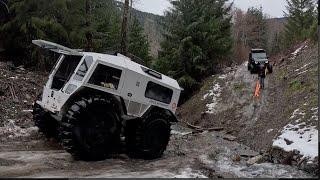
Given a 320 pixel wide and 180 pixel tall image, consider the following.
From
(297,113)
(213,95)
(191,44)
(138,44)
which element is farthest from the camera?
(138,44)

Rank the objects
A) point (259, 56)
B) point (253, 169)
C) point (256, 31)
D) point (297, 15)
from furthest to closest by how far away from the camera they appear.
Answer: point (256, 31), point (297, 15), point (259, 56), point (253, 169)

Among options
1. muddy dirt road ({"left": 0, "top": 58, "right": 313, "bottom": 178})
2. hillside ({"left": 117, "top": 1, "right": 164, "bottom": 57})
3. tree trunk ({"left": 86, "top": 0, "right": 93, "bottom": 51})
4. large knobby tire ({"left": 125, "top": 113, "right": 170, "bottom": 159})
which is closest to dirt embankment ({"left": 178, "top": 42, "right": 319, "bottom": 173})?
muddy dirt road ({"left": 0, "top": 58, "right": 313, "bottom": 178})

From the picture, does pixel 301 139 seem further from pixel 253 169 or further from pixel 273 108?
pixel 273 108

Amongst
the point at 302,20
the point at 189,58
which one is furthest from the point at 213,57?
the point at 302,20

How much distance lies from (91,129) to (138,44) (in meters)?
25.2

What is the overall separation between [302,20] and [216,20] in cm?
2735

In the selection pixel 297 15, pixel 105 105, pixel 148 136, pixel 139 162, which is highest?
pixel 297 15

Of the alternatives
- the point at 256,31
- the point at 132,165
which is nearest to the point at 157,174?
the point at 132,165

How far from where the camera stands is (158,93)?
1448 centimetres

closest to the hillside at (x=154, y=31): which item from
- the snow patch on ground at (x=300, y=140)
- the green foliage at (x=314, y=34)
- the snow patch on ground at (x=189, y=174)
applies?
the green foliage at (x=314, y=34)

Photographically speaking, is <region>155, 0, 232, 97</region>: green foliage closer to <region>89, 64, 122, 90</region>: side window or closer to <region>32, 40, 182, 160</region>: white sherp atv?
<region>32, 40, 182, 160</region>: white sherp atv

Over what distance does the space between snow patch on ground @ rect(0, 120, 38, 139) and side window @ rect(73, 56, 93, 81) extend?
3.82m

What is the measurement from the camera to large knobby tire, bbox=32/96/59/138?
1484cm

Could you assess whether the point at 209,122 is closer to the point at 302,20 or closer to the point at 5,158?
the point at 5,158
